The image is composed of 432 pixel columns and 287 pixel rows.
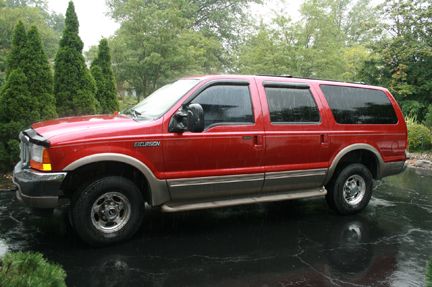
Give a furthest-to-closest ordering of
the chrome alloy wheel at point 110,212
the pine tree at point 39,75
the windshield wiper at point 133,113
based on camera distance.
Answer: the pine tree at point 39,75
the windshield wiper at point 133,113
the chrome alloy wheel at point 110,212

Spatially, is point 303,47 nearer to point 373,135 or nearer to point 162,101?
point 373,135

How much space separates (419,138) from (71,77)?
10.5 meters

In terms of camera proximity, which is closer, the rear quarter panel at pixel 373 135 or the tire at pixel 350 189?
the rear quarter panel at pixel 373 135

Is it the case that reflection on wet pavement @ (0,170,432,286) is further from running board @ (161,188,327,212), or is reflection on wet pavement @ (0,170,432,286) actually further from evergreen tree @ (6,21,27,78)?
evergreen tree @ (6,21,27,78)

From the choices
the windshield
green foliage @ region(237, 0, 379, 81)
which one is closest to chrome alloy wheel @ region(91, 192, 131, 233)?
the windshield

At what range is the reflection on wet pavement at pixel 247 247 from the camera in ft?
12.4

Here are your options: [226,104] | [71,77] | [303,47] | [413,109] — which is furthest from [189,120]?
[303,47]

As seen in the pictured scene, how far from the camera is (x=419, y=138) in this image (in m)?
12.6

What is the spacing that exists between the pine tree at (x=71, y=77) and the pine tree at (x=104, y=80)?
1330mm

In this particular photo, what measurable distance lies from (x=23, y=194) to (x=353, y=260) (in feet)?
11.8

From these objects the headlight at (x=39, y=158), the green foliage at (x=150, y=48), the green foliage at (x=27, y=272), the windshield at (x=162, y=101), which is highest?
the green foliage at (x=150, y=48)

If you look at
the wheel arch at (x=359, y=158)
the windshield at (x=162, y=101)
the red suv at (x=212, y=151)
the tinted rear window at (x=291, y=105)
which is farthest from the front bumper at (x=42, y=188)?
the wheel arch at (x=359, y=158)

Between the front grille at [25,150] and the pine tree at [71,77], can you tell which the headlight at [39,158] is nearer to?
the front grille at [25,150]

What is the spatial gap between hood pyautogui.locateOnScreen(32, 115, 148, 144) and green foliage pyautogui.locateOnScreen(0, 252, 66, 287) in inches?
73.2
